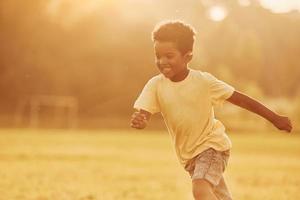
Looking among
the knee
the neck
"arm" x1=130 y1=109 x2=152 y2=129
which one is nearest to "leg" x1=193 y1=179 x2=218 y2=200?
the knee

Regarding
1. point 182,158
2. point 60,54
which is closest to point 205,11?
point 60,54

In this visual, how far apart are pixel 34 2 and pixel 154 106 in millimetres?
38272

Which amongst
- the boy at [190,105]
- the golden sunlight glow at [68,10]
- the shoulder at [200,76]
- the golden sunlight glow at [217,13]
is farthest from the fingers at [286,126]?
the golden sunlight glow at [217,13]

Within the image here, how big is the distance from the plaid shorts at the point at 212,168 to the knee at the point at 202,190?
40 mm

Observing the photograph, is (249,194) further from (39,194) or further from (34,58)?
(34,58)

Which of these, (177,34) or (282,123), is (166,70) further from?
(282,123)

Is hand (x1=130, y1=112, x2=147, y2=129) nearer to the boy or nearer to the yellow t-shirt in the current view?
the boy

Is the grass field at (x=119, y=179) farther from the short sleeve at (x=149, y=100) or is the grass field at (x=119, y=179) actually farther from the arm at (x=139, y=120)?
the arm at (x=139, y=120)

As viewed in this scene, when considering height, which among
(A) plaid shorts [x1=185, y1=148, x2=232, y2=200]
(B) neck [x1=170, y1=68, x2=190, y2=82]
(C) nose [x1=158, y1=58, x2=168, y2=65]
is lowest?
(A) plaid shorts [x1=185, y1=148, x2=232, y2=200]

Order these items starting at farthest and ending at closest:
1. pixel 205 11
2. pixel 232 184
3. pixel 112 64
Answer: pixel 205 11 → pixel 112 64 → pixel 232 184

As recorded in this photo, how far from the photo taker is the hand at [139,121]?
3987mm

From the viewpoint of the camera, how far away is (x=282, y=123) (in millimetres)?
4375

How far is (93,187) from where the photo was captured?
8477mm

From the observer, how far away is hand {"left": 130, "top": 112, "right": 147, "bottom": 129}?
3.99m
